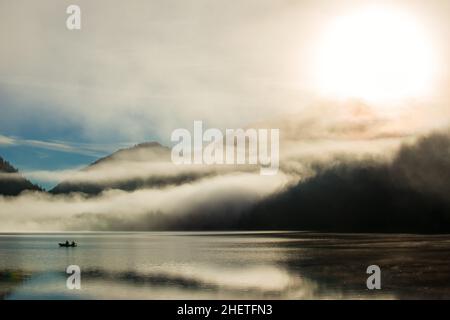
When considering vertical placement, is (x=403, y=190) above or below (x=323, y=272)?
above

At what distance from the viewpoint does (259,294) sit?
28703 millimetres

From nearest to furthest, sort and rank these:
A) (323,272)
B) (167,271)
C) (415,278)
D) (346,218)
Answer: (415,278) < (323,272) < (167,271) < (346,218)

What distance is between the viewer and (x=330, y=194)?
180625 mm

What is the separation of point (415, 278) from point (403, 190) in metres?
133

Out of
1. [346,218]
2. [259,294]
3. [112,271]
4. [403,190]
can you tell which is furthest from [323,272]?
[346,218]

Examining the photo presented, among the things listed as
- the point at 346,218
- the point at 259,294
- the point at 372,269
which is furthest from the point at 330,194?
the point at 259,294

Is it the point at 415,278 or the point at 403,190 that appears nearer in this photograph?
the point at 415,278

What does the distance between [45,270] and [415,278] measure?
88.3ft

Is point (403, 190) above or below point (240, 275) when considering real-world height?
above

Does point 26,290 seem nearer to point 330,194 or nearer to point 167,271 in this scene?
point 167,271
